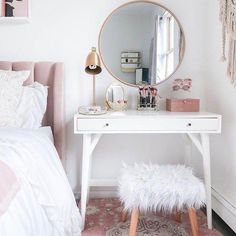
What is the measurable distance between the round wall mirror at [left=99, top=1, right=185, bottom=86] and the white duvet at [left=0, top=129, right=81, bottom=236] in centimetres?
94

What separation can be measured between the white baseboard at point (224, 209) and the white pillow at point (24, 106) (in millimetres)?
1402

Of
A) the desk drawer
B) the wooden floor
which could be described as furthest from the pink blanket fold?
the wooden floor

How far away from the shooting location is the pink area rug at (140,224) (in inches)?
76.6

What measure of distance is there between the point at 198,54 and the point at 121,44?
2.10ft

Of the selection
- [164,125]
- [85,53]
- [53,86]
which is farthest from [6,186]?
[85,53]

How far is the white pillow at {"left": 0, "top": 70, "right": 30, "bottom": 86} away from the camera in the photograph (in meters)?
2.03

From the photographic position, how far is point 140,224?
2.07 meters

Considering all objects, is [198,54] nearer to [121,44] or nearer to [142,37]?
[142,37]

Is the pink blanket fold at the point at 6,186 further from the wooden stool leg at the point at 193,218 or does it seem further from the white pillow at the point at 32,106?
the wooden stool leg at the point at 193,218

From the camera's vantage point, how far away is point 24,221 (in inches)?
45.4

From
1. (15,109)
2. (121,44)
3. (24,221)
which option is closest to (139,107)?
(121,44)

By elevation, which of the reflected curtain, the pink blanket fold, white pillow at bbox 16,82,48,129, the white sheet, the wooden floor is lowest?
the wooden floor

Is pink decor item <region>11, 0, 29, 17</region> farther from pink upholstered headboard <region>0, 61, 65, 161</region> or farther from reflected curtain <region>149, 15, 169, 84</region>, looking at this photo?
reflected curtain <region>149, 15, 169, 84</region>

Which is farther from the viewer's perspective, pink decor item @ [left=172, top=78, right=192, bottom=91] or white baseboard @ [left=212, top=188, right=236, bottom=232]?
pink decor item @ [left=172, top=78, right=192, bottom=91]
